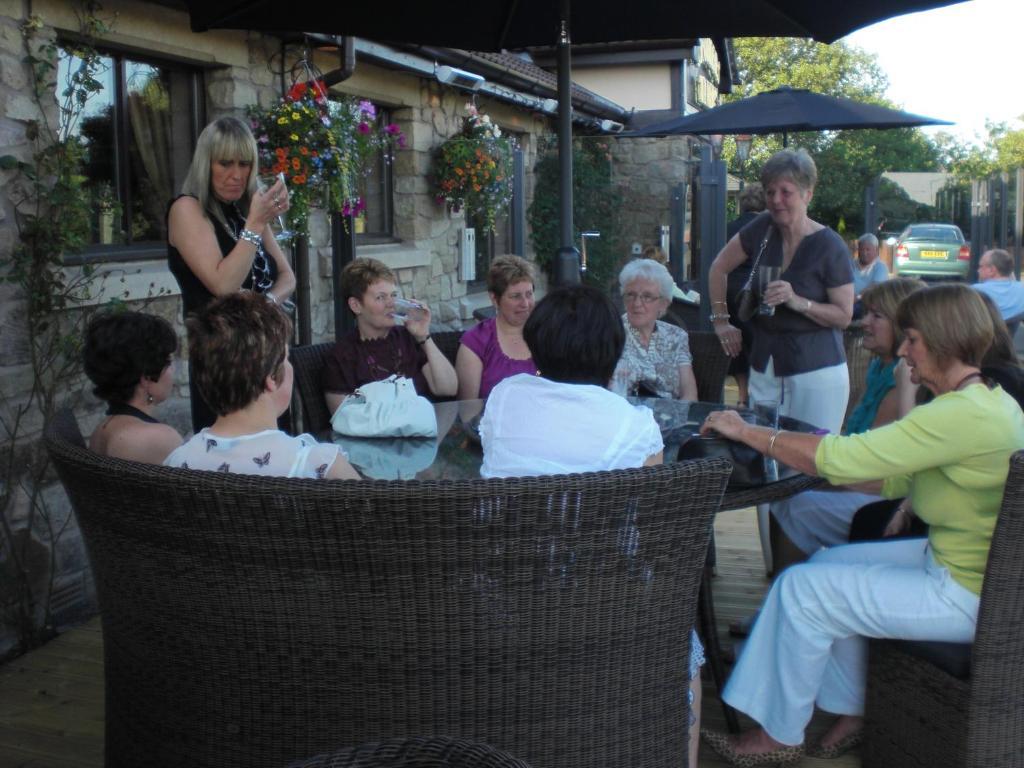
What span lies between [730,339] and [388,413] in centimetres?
167

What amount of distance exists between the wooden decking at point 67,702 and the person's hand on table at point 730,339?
88cm

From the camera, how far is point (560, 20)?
381 cm

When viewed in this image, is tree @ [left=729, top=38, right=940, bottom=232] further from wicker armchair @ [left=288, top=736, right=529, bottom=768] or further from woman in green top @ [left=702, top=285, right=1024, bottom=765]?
wicker armchair @ [left=288, top=736, right=529, bottom=768]

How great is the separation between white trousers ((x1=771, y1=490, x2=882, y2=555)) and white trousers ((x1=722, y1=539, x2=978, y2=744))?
0.58m

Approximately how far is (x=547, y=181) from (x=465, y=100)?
2535 mm

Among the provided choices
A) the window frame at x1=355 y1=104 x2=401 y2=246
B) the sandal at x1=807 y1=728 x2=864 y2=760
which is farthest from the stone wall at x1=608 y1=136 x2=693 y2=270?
the sandal at x1=807 y1=728 x2=864 y2=760

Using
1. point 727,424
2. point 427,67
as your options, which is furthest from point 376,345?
point 427,67

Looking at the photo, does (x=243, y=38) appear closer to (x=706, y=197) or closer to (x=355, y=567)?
(x=355, y=567)

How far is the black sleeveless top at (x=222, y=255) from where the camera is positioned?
3.30 metres

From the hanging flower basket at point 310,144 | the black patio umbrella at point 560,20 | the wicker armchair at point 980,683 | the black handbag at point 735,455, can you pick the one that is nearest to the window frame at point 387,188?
the hanging flower basket at point 310,144

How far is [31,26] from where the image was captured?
11.5ft

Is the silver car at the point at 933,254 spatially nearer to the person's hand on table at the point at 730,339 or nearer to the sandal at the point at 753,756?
the person's hand on table at the point at 730,339

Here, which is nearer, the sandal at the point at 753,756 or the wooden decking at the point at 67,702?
the sandal at the point at 753,756

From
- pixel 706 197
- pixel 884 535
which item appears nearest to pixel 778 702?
pixel 884 535
